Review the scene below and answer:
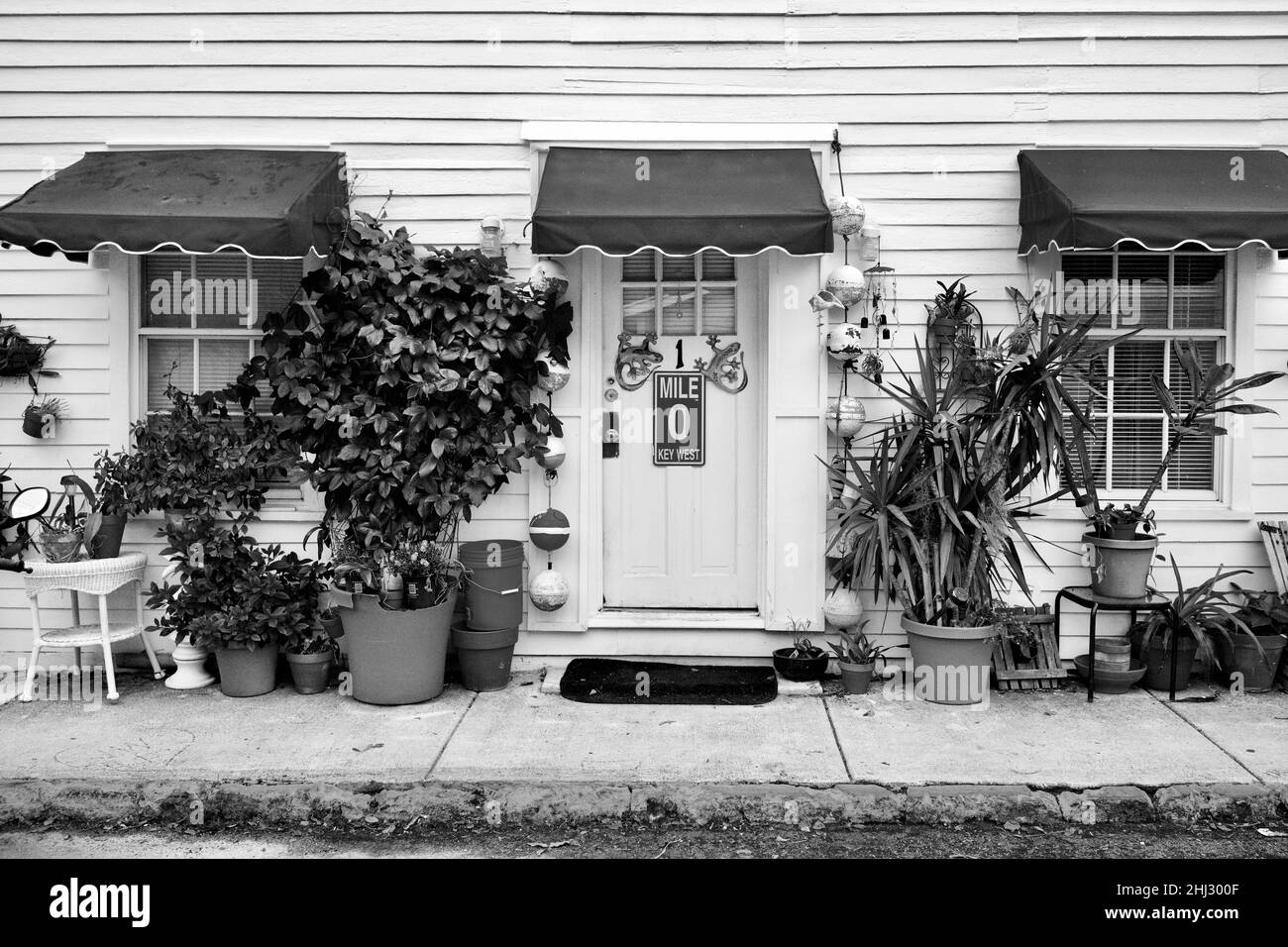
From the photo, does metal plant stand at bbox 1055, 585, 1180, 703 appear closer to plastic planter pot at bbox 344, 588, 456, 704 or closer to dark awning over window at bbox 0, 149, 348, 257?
plastic planter pot at bbox 344, 588, 456, 704

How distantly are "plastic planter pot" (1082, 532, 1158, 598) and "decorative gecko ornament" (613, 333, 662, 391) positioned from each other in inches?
101

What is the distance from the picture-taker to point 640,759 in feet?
16.3

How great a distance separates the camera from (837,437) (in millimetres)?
6141

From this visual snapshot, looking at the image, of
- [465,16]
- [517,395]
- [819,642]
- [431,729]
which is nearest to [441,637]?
[431,729]

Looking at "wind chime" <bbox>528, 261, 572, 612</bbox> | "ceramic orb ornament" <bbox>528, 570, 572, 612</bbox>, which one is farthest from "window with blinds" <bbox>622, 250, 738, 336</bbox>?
"ceramic orb ornament" <bbox>528, 570, 572, 612</bbox>

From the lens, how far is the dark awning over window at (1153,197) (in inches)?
217

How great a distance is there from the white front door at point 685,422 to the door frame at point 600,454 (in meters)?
0.03

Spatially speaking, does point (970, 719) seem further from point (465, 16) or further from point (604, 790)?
point (465, 16)

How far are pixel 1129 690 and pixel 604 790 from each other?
3061mm

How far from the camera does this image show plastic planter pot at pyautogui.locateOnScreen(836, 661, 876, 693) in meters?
5.87

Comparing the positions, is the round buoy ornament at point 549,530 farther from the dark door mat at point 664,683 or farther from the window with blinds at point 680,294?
the window with blinds at point 680,294

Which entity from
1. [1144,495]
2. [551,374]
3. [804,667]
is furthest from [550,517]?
[1144,495]

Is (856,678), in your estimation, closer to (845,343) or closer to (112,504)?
(845,343)

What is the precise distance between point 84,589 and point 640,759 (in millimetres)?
3083
